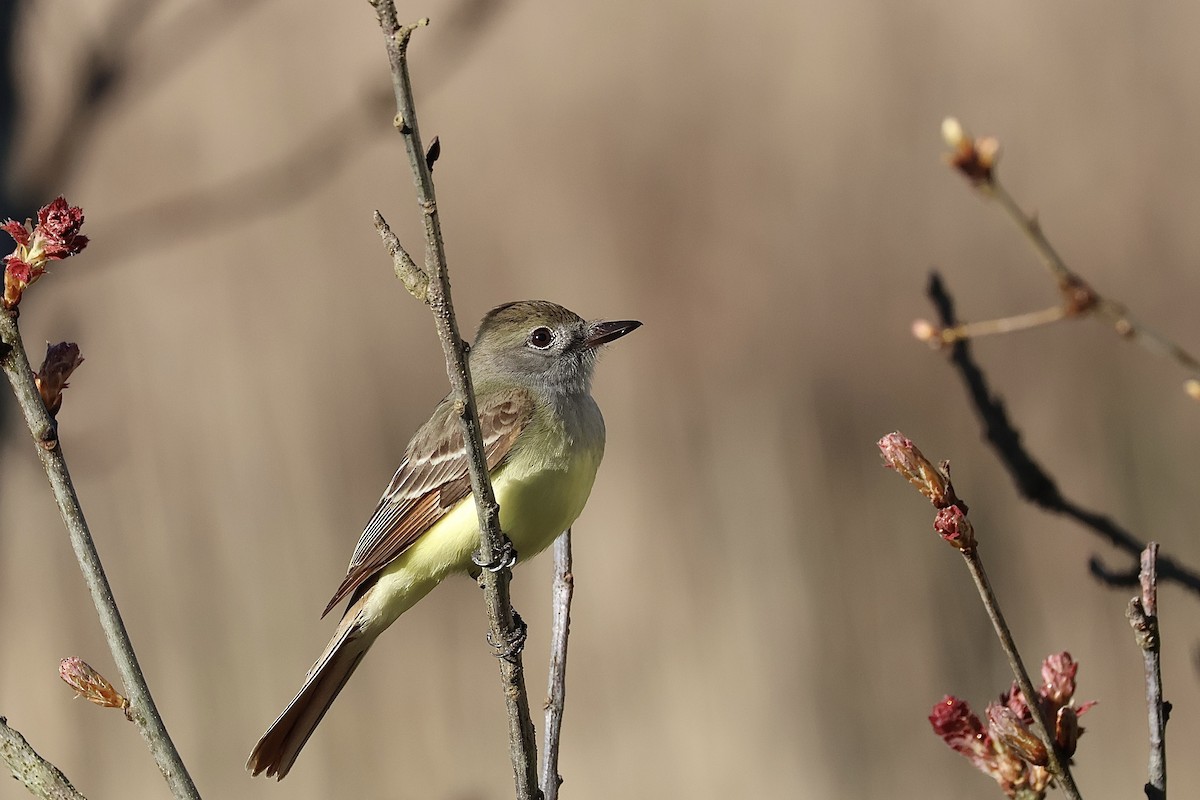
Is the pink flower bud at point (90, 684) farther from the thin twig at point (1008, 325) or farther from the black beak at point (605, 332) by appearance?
the black beak at point (605, 332)

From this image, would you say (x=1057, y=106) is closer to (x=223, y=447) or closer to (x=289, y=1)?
(x=289, y=1)

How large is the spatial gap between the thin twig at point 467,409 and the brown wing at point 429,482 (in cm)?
123

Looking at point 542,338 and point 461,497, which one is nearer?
point 461,497

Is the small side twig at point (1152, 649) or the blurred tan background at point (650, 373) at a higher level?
the blurred tan background at point (650, 373)

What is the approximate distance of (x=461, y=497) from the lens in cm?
394

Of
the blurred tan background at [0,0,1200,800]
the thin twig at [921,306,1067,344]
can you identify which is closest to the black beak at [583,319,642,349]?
the blurred tan background at [0,0,1200,800]

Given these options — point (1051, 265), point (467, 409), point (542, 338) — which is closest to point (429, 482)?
point (542, 338)

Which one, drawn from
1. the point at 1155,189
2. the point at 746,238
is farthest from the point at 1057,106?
the point at 746,238

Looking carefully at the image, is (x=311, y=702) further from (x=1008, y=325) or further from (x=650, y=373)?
(x=650, y=373)

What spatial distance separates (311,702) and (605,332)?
154 centimetres

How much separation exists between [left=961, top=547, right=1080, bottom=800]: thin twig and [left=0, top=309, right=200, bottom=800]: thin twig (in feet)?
3.72

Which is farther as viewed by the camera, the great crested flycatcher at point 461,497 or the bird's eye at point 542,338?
the bird's eye at point 542,338

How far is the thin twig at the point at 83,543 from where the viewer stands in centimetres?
184

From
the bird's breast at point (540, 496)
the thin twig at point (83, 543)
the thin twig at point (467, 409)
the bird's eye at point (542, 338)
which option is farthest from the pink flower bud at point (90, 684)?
the bird's eye at point (542, 338)
